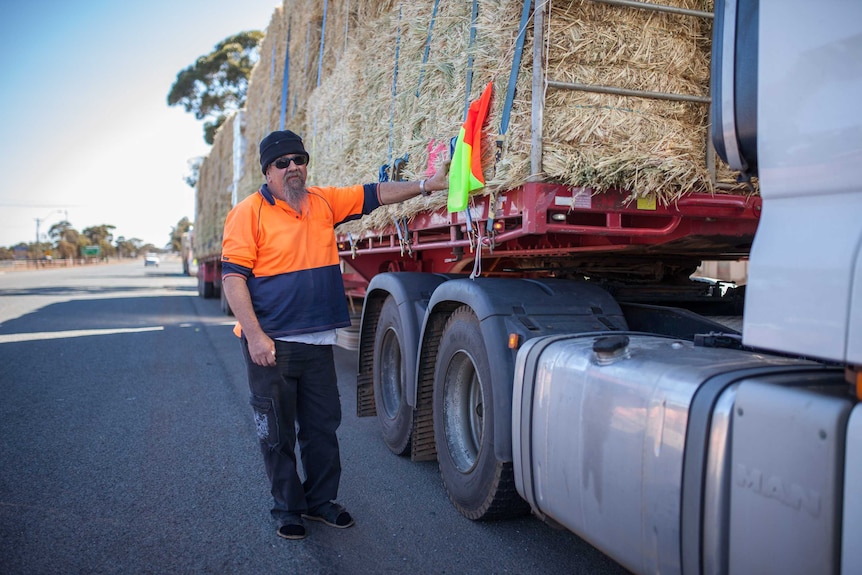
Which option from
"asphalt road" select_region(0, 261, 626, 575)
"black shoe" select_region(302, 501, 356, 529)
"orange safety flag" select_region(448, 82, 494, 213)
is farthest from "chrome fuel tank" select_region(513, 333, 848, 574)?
"black shoe" select_region(302, 501, 356, 529)

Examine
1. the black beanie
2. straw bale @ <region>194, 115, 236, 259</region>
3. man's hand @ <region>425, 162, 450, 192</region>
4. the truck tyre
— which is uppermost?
straw bale @ <region>194, 115, 236, 259</region>

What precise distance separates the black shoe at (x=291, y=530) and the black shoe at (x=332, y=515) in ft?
0.63

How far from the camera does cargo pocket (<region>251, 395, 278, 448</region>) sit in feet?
11.8

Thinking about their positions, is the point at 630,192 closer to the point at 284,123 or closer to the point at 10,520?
the point at 10,520

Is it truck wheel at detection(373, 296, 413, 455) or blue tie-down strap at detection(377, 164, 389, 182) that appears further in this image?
blue tie-down strap at detection(377, 164, 389, 182)

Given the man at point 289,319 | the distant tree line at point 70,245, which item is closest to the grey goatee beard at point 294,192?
the man at point 289,319

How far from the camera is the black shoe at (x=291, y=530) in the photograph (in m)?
3.51

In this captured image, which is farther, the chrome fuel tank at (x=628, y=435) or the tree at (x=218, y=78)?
the tree at (x=218, y=78)

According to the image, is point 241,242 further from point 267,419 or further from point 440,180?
point 440,180

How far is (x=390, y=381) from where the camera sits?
5234mm

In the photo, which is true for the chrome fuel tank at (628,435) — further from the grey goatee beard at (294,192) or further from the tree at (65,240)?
the tree at (65,240)

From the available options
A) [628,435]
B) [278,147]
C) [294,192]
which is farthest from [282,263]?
[628,435]

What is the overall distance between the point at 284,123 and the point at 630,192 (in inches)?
291

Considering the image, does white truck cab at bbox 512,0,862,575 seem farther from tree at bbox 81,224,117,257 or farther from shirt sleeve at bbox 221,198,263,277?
tree at bbox 81,224,117,257
